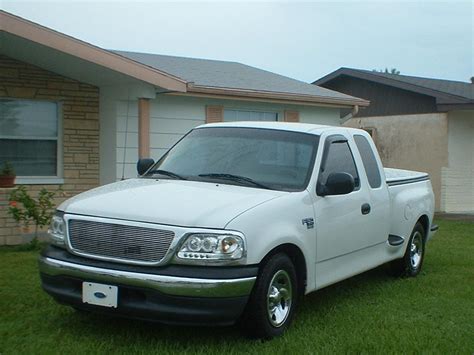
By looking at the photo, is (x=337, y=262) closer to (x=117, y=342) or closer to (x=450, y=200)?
(x=117, y=342)

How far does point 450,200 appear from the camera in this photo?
59.5ft

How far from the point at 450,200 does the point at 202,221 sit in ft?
48.3

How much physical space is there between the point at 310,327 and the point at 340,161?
174 centimetres

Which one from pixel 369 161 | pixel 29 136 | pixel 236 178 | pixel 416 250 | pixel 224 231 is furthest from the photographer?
pixel 29 136

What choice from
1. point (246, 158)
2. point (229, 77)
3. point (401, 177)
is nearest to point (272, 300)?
point (246, 158)

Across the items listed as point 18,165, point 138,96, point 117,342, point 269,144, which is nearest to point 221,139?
point 269,144

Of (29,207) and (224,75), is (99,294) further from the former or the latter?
(224,75)

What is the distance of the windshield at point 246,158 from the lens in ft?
19.2

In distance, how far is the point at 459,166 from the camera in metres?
18.2

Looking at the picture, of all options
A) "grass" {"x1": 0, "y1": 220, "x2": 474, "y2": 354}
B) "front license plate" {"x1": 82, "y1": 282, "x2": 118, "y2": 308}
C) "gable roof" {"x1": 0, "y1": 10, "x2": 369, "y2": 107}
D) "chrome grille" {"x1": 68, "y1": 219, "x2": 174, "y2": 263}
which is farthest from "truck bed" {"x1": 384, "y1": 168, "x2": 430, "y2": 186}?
"front license plate" {"x1": 82, "y1": 282, "x2": 118, "y2": 308}

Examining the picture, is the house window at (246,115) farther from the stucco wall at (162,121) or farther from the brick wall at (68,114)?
the brick wall at (68,114)

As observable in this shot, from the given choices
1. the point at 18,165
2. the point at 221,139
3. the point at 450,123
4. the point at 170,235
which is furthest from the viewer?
the point at 450,123

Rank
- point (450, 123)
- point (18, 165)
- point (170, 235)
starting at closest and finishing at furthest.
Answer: point (170, 235)
point (18, 165)
point (450, 123)

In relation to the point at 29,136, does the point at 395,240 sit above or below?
below
